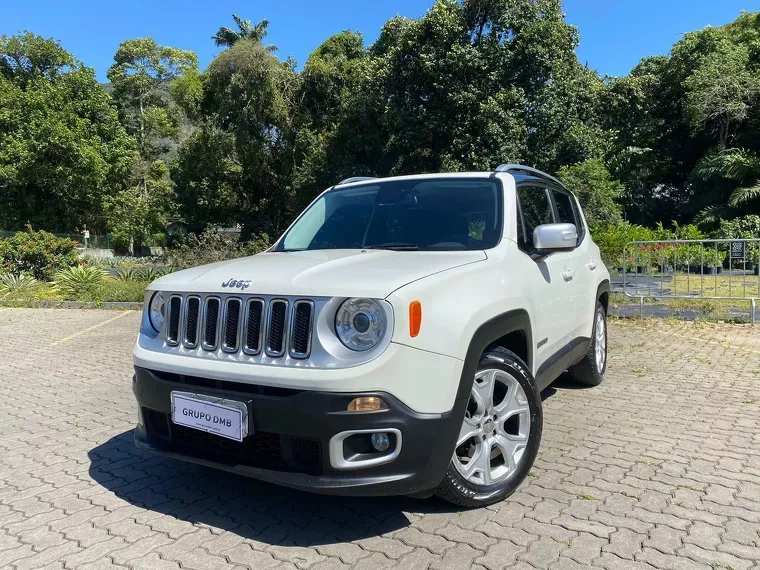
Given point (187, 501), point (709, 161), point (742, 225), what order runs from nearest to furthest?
point (187, 501) → point (742, 225) → point (709, 161)

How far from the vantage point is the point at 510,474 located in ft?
10.9

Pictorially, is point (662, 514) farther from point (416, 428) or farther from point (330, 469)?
point (330, 469)

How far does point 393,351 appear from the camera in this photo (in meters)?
2.63

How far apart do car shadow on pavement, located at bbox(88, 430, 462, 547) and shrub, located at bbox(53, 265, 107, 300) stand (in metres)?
11.6

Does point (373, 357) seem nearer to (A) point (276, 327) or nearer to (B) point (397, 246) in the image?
(A) point (276, 327)

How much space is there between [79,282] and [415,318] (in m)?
14.4

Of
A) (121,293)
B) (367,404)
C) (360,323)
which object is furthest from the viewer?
(121,293)

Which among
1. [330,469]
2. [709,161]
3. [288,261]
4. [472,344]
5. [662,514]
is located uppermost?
[709,161]

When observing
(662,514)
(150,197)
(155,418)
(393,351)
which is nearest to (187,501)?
(155,418)

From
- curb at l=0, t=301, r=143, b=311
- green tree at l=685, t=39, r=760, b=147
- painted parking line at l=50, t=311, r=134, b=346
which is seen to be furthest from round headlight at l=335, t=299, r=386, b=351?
green tree at l=685, t=39, r=760, b=147

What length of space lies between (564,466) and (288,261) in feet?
7.23

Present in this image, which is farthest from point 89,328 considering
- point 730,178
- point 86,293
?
point 730,178

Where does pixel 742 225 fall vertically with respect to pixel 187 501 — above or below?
above

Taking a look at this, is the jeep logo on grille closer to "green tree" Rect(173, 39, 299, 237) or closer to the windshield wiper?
the windshield wiper
